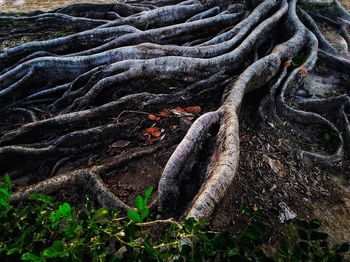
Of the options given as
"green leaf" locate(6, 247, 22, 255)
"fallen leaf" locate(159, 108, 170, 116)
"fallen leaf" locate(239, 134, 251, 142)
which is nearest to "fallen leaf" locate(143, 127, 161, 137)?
"fallen leaf" locate(159, 108, 170, 116)

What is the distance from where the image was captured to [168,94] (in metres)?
3.81

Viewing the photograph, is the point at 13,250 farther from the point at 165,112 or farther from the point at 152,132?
the point at 165,112

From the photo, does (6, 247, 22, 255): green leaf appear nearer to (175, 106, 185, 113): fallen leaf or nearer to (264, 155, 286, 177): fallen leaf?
(264, 155, 286, 177): fallen leaf

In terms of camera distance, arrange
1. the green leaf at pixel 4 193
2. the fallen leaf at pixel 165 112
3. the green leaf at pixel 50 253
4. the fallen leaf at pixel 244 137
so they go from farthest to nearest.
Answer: the fallen leaf at pixel 165 112 < the fallen leaf at pixel 244 137 < the green leaf at pixel 4 193 < the green leaf at pixel 50 253

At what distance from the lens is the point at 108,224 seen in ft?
3.93

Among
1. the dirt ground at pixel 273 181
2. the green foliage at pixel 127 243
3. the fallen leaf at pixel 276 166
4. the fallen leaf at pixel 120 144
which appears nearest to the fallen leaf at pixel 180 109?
the dirt ground at pixel 273 181

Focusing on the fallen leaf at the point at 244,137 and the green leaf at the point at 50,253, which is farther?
the fallen leaf at the point at 244,137

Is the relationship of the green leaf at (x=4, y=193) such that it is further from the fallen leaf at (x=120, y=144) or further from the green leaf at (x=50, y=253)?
the fallen leaf at (x=120, y=144)

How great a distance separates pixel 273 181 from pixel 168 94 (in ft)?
5.34

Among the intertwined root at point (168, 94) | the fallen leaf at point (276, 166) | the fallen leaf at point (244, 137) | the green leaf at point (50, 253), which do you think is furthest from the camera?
the fallen leaf at point (244, 137)

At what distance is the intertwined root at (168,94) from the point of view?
9.16 feet

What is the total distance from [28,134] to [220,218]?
240 cm

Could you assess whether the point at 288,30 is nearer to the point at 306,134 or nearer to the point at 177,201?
the point at 306,134

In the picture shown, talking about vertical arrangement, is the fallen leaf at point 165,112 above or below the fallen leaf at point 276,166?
above
